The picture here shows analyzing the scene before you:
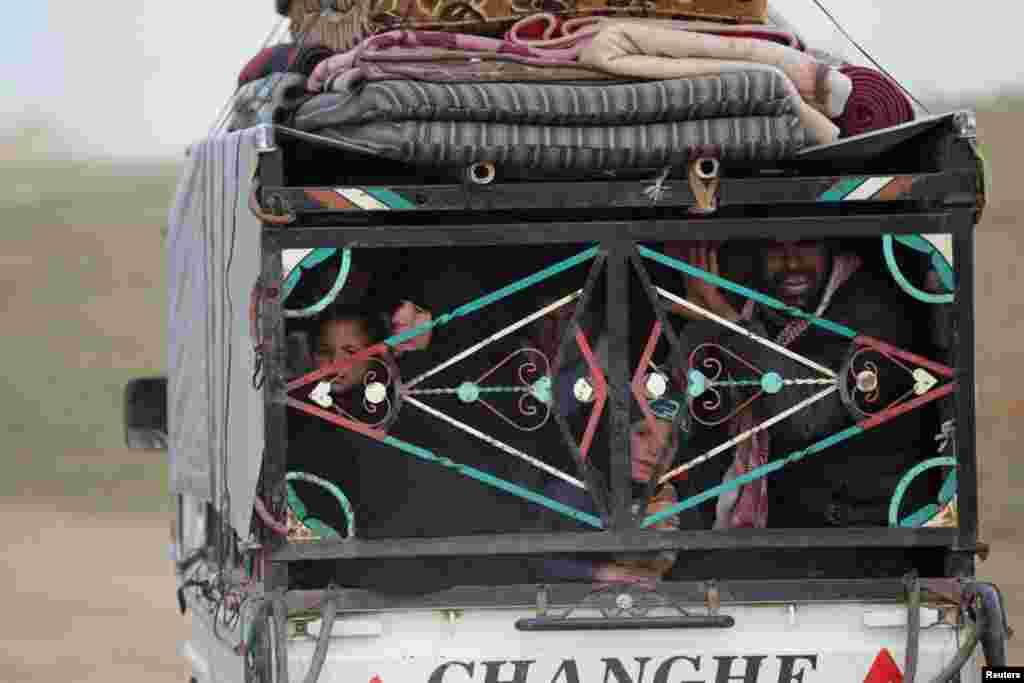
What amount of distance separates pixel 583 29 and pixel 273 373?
1258 millimetres

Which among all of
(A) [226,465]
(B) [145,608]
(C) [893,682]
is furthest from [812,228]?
(B) [145,608]

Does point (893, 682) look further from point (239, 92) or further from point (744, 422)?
point (239, 92)

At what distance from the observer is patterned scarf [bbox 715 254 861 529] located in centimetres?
580

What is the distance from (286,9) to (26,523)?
15626 mm

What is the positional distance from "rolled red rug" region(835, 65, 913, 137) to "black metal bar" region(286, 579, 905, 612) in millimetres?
1270

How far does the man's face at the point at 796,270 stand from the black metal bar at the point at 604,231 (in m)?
0.29

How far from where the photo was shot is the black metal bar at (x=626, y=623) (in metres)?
5.43

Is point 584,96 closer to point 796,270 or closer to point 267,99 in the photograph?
point 796,270

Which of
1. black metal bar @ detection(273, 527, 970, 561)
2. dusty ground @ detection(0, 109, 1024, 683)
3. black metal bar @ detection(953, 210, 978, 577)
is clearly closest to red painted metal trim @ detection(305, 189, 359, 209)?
black metal bar @ detection(273, 527, 970, 561)

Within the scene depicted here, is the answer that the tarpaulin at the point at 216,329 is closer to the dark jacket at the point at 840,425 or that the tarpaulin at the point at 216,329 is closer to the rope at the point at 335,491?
the rope at the point at 335,491

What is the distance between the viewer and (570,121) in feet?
18.1

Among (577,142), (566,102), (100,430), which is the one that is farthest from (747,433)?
(100,430)

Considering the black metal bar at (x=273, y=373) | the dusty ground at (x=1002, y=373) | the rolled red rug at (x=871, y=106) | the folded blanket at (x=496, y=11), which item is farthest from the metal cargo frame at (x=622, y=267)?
the dusty ground at (x=1002, y=373)

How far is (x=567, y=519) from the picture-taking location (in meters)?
5.93
